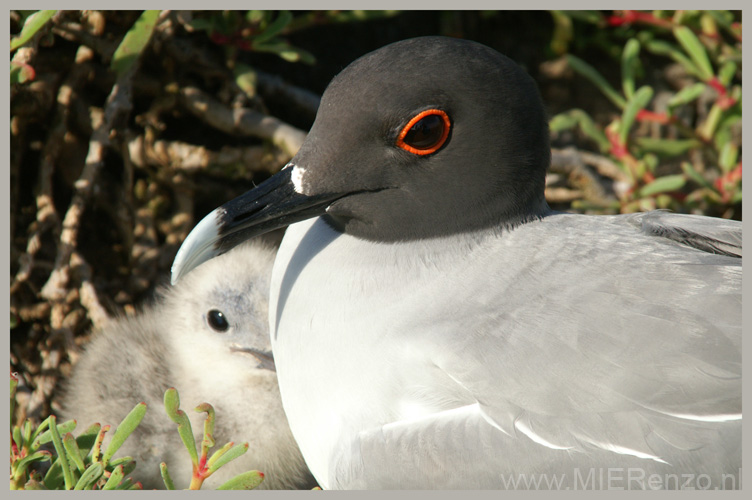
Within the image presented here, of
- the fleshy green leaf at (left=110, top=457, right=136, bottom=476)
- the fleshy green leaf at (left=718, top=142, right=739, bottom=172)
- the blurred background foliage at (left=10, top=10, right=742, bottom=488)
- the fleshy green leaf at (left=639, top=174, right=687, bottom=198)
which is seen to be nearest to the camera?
the fleshy green leaf at (left=110, top=457, right=136, bottom=476)

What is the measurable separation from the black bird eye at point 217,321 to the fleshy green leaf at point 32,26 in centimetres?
115

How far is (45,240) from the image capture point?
3432 mm

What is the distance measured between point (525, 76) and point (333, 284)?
799 mm

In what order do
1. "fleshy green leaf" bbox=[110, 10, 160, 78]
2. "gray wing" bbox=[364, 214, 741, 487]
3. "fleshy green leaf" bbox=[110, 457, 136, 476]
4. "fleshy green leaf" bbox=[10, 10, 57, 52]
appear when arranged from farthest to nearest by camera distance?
"fleshy green leaf" bbox=[110, 10, 160, 78]
"fleshy green leaf" bbox=[10, 10, 57, 52]
"fleshy green leaf" bbox=[110, 457, 136, 476]
"gray wing" bbox=[364, 214, 741, 487]

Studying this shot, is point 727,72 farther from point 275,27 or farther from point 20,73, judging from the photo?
point 20,73

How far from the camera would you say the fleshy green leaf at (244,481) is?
218 cm

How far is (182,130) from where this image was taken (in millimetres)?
3699

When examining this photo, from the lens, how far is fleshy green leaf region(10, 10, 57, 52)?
269cm

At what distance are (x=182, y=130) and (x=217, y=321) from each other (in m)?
1.10

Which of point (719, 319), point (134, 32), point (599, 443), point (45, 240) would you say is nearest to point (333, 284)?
point (599, 443)

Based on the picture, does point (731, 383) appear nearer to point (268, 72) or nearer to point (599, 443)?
point (599, 443)

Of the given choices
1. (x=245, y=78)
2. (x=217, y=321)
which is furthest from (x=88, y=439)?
(x=245, y=78)

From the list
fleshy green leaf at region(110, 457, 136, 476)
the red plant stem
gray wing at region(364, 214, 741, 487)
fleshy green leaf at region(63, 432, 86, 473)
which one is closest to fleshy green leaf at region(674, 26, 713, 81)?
the red plant stem

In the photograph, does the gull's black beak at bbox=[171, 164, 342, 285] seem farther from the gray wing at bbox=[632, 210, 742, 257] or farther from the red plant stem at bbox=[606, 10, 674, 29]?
the red plant stem at bbox=[606, 10, 674, 29]
